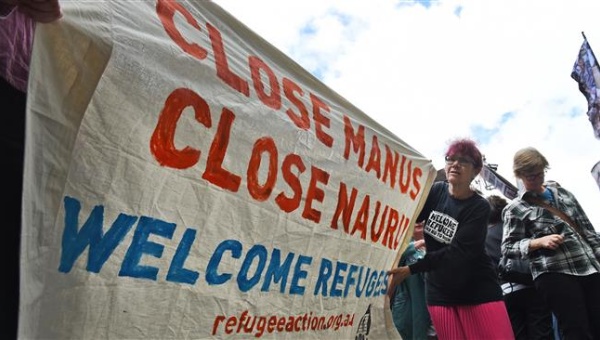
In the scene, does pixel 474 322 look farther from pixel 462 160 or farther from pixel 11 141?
pixel 11 141

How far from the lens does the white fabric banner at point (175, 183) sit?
1.02m

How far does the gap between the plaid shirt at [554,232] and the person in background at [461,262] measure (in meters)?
0.34

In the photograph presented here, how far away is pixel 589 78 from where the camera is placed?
5.35m

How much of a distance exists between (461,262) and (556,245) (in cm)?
62

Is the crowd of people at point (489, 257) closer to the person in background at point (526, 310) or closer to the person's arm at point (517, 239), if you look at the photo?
the person's arm at point (517, 239)

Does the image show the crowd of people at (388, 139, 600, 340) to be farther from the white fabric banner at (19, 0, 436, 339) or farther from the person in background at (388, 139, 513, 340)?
the white fabric banner at (19, 0, 436, 339)

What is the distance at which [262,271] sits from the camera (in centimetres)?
150

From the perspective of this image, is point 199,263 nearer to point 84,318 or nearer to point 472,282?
point 84,318

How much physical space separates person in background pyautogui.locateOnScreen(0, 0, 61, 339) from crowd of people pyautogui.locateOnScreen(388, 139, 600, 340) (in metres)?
1.65

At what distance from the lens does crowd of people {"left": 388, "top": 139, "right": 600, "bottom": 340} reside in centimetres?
261

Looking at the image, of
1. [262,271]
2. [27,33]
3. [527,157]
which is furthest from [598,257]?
[27,33]

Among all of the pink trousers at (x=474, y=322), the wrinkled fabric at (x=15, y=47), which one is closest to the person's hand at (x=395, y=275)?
the pink trousers at (x=474, y=322)

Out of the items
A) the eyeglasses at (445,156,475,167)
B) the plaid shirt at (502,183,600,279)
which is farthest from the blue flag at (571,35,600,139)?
the eyeglasses at (445,156,475,167)

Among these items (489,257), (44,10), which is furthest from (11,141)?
(489,257)
